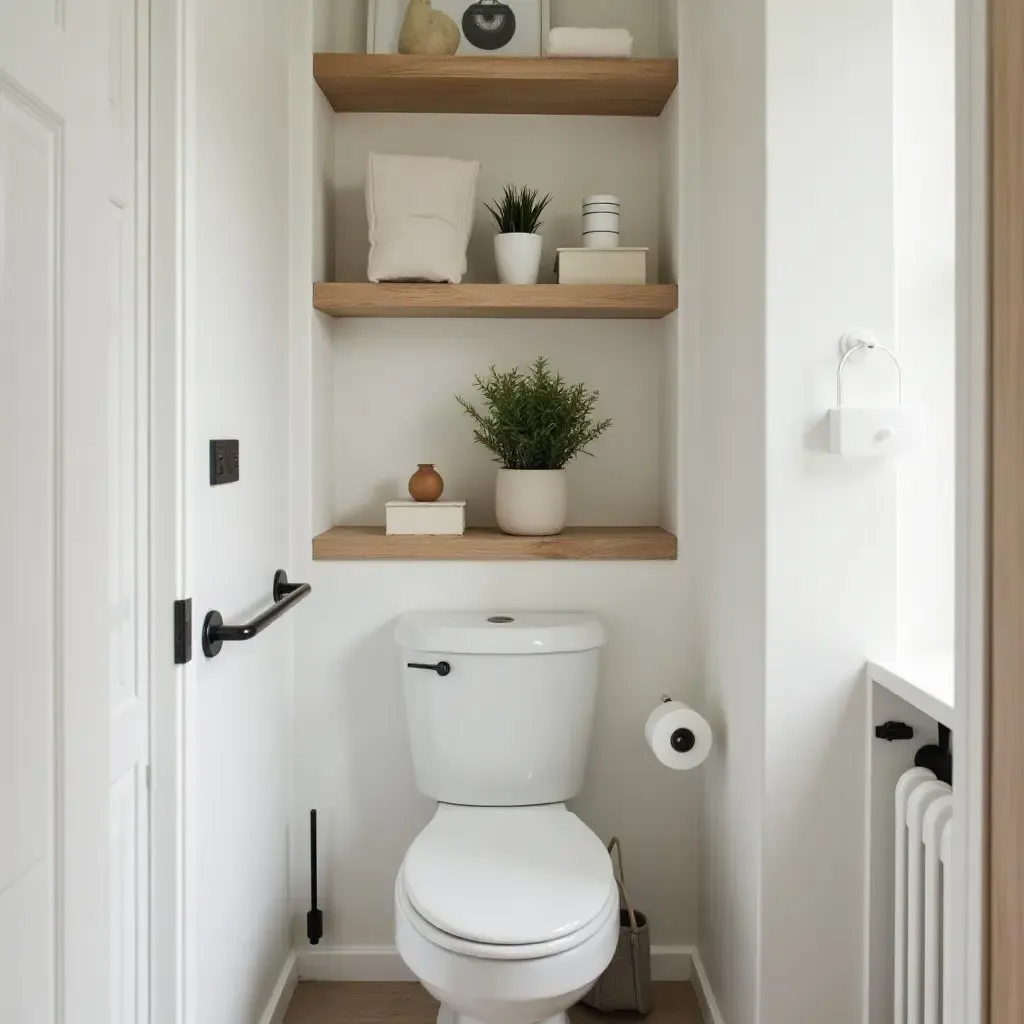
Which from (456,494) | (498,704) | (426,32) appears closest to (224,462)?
(498,704)

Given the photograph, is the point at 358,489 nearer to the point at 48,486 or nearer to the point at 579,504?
the point at 579,504

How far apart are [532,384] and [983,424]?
55.8 inches

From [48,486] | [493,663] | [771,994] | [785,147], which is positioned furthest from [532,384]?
[48,486]

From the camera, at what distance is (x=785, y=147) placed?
63.2 inches

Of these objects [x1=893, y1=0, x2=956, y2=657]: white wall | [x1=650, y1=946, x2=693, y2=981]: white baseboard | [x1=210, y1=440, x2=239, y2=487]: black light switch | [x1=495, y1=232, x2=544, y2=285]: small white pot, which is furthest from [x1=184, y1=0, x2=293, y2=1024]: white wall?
[x1=893, y1=0, x2=956, y2=657]: white wall

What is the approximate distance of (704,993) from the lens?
2.09 metres

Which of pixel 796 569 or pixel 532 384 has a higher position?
pixel 532 384

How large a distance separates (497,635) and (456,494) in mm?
503

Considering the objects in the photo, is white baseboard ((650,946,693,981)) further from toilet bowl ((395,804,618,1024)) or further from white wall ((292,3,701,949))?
toilet bowl ((395,804,618,1024))

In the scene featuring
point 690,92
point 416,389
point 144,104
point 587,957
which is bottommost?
point 587,957

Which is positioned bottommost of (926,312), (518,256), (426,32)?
(926,312)

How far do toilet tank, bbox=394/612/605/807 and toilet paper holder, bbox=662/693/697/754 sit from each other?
208 millimetres

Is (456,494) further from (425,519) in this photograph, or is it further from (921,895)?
(921,895)

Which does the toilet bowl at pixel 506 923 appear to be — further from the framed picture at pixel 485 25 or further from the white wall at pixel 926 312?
the framed picture at pixel 485 25
